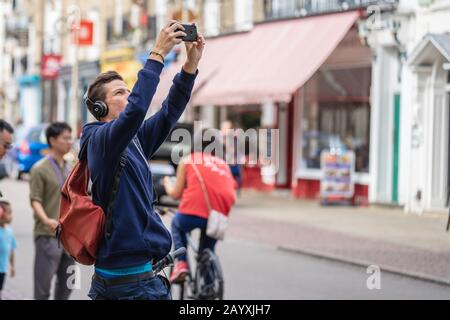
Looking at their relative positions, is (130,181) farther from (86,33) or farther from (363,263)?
(86,33)

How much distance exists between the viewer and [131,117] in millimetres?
4672

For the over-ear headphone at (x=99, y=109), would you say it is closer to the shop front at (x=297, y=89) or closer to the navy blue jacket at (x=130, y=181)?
the navy blue jacket at (x=130, y=181)

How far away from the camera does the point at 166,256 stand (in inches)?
202

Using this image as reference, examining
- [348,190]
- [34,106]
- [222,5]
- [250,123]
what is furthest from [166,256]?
[34,106]

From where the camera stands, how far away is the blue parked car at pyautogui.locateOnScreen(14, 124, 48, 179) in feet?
105

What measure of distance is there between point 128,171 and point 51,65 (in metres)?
43.9

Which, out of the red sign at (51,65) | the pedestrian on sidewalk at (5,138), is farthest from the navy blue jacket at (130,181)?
the red sign at (51,65)

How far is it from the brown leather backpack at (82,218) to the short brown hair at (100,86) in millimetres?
300

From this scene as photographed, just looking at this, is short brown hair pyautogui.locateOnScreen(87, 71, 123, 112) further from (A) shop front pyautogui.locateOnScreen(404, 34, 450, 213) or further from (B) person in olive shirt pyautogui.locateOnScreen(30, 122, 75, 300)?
(A) shop front pyautogui.locateOnScreen(404, 34, 450, 213)

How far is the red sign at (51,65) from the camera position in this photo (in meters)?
48.1

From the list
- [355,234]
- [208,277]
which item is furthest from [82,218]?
[355,234]

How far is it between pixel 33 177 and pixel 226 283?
3.70 m

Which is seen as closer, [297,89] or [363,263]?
[363,263]

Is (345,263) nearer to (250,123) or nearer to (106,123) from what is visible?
(106,123)
